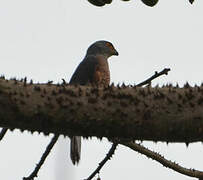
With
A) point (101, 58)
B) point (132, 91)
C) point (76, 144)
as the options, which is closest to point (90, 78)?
point (101, 58)

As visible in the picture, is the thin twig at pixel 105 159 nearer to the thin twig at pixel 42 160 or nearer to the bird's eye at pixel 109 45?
the thin twig at pixel 42 160

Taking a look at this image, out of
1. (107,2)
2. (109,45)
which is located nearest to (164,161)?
(107,2)

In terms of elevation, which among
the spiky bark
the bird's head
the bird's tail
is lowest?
the spiky bark

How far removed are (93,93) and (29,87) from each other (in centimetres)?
18

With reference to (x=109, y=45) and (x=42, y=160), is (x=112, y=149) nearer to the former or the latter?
(x=42, y=160)

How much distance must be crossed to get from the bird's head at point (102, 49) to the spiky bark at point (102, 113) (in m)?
9.92

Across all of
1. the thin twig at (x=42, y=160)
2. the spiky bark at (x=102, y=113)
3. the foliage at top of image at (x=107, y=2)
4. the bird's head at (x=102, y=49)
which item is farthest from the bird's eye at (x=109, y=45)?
the spiky bark at (x=102, y=113)

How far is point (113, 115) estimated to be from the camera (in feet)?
4.25

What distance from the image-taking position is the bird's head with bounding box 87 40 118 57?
37.5 ft

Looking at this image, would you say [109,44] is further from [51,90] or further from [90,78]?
[51,90]

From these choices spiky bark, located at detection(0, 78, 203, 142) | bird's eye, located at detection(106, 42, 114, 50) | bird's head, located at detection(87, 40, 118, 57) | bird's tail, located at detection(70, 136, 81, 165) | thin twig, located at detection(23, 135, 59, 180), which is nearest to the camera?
spiky bark, located at detection(0, 78, 203, 142)

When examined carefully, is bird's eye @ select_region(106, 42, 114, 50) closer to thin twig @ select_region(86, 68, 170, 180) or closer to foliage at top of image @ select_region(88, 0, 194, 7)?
thin twig @ select_region(86, 68, 170, 180)

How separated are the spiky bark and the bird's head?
9.92 metres

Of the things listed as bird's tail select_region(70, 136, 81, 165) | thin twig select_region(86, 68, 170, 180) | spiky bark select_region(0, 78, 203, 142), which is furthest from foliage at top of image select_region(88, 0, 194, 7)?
bird's tail select_region(70, 136, 81, 165)
